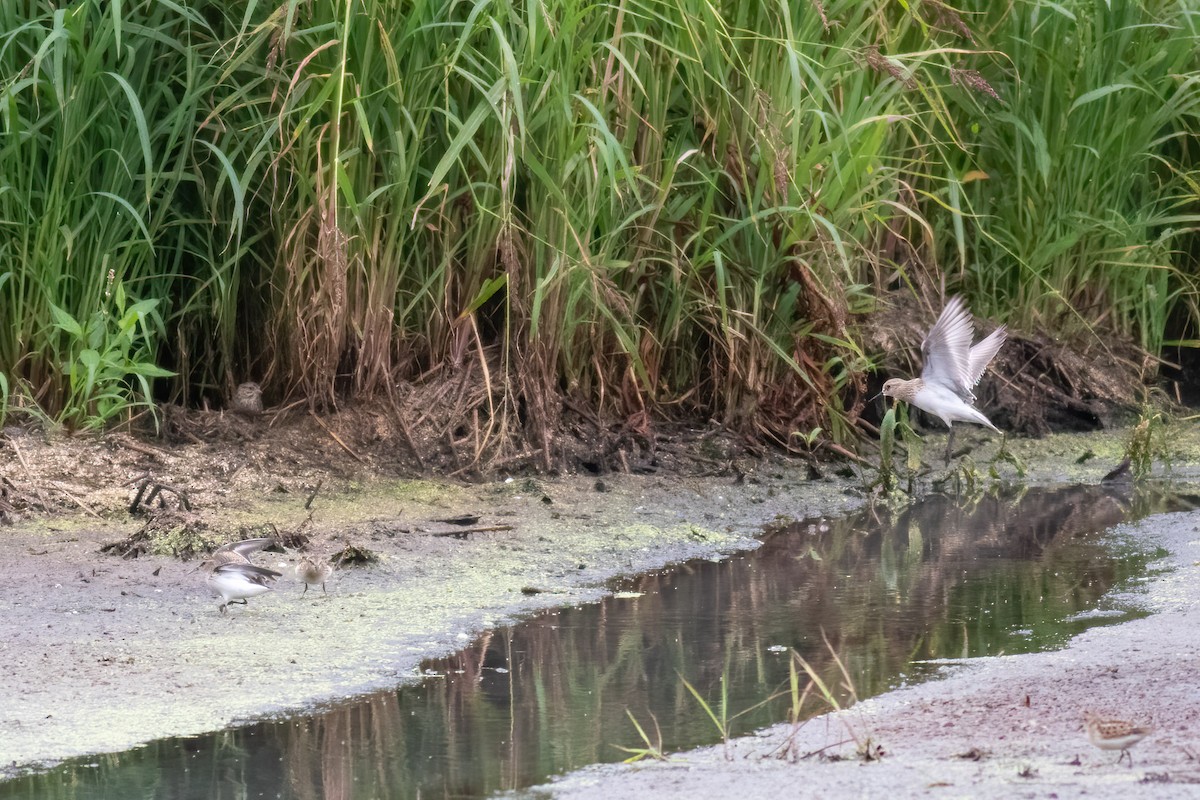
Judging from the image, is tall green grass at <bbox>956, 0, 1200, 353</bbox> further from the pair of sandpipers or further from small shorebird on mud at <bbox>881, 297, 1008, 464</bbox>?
the pair of sandpipers

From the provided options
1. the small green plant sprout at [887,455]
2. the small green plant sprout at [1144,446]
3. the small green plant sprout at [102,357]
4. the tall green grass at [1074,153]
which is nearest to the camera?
the small green plant sprout at [102,357]

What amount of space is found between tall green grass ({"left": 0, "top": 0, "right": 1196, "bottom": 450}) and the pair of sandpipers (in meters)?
0.88

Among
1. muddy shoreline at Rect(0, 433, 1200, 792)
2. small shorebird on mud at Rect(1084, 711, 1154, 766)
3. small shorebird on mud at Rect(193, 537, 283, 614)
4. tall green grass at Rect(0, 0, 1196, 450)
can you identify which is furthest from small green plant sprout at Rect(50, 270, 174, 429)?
small shorebird on mud at Rect(1084, 711, 1154, 766)

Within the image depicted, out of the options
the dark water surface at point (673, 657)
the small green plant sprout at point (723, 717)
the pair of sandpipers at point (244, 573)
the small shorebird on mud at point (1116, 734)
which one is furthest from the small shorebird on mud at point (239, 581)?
the small shorebird on mud at point (1116, 734)

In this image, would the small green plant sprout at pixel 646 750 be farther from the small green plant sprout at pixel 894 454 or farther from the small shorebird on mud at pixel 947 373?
the small shorebird on mud at pixel 947 373

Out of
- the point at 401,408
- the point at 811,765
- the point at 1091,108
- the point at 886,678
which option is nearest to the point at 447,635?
the point at 886,678

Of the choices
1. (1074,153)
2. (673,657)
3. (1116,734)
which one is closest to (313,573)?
(673,657)

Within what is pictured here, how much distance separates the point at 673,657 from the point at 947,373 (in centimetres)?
238

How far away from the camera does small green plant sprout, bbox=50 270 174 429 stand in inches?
175

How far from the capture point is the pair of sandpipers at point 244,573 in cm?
346

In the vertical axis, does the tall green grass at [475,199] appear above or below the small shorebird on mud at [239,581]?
above

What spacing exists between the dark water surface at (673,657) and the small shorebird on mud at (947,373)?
450mm

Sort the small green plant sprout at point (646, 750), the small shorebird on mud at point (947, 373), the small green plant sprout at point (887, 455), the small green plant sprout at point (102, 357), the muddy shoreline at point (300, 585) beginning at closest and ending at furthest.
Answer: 1. the small green plant sprout at point (646, 750)
2. the muddy shoreline at point (300, 585)
3. the small green plant sprout at point (102, 357)
4. the small green plant sprout at point (887, 455)
5. the small shorebird on mud at point (947, 373)

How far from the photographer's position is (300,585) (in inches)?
148
